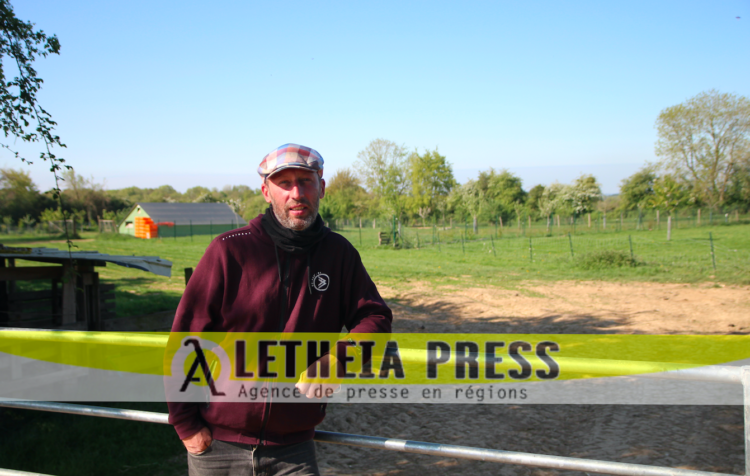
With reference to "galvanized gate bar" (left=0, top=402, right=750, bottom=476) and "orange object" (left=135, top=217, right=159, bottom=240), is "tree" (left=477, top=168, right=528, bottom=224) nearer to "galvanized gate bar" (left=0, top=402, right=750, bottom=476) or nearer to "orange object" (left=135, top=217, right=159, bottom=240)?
"orange object" (left=135, top=217, right=159, bottom=240)

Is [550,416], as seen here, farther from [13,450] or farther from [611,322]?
[13,450]

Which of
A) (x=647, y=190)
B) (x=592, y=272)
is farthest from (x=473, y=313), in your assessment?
(x=647, y=190)

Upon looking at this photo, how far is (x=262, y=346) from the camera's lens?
6.17ft

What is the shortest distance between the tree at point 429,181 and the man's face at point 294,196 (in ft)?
158

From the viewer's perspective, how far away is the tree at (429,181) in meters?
50.2

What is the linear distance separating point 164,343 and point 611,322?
10.2 m

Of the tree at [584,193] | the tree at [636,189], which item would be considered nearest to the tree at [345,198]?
the tree at [584,193]

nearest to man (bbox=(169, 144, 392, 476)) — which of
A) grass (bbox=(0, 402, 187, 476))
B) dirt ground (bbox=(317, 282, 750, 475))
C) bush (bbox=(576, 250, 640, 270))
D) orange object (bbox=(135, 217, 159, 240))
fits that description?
dirt ground (bbox=(317, 282, 750, 475))

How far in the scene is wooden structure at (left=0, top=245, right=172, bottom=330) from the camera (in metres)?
6.52

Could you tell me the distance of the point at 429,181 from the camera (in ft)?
166

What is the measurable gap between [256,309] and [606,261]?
18.3 metres

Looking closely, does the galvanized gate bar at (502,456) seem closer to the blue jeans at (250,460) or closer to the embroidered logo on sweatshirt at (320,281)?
the blue jeans at (250,460)

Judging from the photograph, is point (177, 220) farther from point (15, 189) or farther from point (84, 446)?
point (84, 446)

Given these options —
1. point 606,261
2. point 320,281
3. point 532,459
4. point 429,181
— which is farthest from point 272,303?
point 429,181
